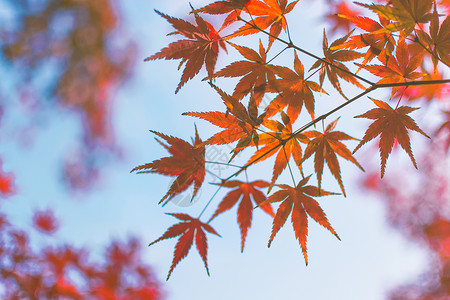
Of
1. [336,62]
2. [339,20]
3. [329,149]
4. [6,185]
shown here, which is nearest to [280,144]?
[329,149]

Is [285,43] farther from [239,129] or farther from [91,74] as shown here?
[91,74]

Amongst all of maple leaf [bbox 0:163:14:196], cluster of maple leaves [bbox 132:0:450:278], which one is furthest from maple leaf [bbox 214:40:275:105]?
maple leaf [bbox 0:163:14:196]

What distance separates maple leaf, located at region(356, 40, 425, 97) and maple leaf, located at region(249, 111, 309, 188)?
0.28 metres

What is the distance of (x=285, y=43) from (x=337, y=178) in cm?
43

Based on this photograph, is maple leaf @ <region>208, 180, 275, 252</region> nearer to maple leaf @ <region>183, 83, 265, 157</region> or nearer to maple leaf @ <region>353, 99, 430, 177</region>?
A: maple leaf @ <region>183, 83, 265, 157</region>

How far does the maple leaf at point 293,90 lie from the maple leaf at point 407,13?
9.3 inches

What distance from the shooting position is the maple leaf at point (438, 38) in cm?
75

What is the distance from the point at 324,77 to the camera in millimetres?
894

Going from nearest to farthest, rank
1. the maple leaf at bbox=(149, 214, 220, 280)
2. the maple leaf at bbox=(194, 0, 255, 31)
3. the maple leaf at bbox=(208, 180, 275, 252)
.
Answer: the maple leaf at bbox=(194, 0, 255, 31)
the maple leaf at bbox=(149, 214, 220, 280)
the maple leaf at bbox=(208, 180, 275, 252)

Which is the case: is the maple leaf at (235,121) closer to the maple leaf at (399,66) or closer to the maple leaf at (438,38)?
the maple leaf at (399,66)

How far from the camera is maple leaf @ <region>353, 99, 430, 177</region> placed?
2.70ft

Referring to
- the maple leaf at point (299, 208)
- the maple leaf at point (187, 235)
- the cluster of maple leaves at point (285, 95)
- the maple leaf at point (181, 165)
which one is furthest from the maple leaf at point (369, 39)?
the maple leaf at point (187, 235)

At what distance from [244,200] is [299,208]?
229mm

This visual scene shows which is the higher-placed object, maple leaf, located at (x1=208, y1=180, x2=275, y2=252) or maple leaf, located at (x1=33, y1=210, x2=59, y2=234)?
maple leaf, located at (x1=33, y1=210, x2=59, y2=234)
